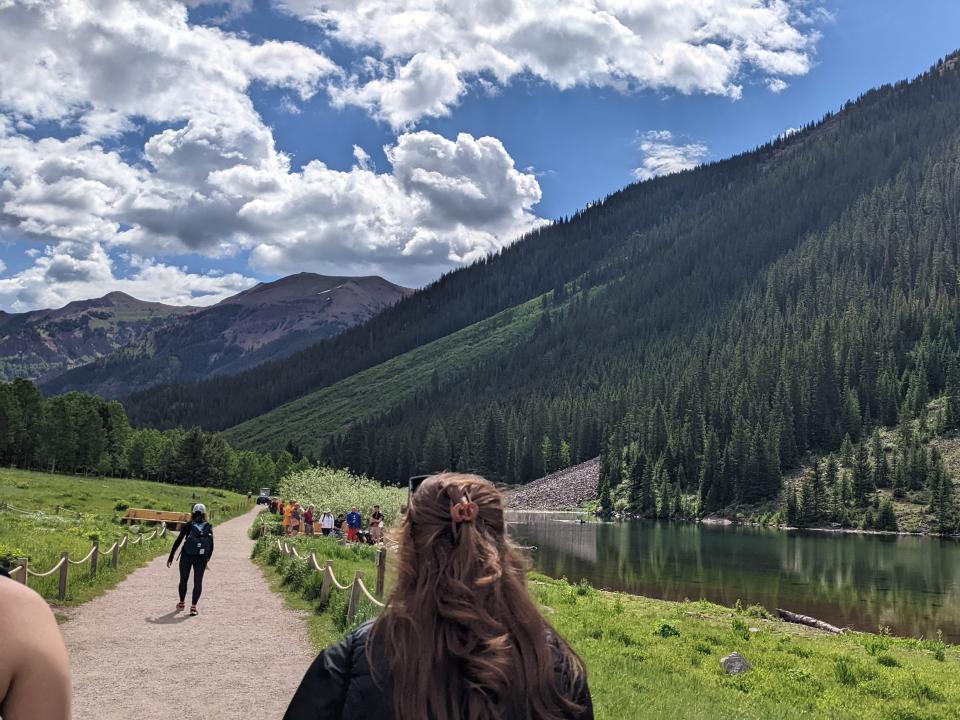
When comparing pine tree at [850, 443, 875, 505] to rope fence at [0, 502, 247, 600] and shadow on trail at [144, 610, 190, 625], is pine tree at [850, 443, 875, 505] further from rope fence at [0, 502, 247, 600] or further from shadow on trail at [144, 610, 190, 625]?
shadow on trail at [144, 610, 190, 625]

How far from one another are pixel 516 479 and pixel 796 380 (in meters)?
65.7

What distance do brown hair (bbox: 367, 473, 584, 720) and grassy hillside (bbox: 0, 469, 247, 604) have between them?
11.9 metres

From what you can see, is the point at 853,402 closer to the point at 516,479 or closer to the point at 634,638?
the point at 516,479

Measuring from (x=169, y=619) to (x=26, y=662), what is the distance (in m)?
17.9

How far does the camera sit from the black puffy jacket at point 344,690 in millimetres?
3453

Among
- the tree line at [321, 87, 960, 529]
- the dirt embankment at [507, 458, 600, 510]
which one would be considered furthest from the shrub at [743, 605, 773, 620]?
the dirt embankment at [507, 458, 600, 510]

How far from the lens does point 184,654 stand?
15242mm

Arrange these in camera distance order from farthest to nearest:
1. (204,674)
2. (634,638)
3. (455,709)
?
(634,638) < (204,674) < (455,709)

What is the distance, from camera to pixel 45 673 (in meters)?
2.81

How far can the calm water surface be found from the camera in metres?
36.9

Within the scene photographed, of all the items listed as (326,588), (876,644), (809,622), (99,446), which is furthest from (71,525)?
(99,446)

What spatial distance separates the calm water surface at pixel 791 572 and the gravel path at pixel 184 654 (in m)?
7.71

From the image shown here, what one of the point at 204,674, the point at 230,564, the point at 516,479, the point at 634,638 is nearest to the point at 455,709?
the point at 204,674

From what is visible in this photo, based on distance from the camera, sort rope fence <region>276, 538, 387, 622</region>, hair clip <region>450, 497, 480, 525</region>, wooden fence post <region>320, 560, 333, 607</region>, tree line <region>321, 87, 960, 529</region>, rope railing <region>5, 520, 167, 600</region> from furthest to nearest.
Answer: tree line <region>321, 87, 960, 529</region> < wooden fence post <region>320, 560, 333, 607</region> < rope railing <region>5, 520, 167, 600</region> < rope fence <region>276, 538, 387, 622</region> < hair clip <region>450, 497, 480, 525</region>
